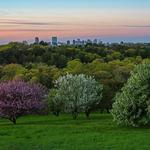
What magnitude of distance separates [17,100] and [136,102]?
15.1 metres

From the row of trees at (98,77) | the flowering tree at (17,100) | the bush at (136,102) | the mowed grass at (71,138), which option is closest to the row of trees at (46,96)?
the flowering tree at (17,100)

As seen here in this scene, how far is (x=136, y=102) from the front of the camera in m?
33.4

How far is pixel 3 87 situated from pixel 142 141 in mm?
23139

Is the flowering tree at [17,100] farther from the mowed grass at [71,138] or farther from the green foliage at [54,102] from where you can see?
the mowed grass at [71,138]

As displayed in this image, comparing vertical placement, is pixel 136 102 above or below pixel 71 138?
above

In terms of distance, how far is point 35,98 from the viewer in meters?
46.0

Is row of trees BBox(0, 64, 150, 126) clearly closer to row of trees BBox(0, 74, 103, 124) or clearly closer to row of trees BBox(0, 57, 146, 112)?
row of trees BBox(0, 74, 103, 124)

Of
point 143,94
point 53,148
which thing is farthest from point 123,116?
point 53,148

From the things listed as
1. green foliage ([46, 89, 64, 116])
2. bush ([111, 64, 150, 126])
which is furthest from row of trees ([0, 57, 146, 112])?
green foliage ([46, 89, 64, 116])

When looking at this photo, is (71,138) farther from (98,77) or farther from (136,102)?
(98,77)

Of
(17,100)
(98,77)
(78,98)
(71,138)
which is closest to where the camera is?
(71,138)

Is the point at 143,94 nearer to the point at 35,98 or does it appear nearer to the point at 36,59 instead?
the point at 35,98

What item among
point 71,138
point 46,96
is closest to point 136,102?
point 71,138

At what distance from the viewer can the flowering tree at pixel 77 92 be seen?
1874 inches
